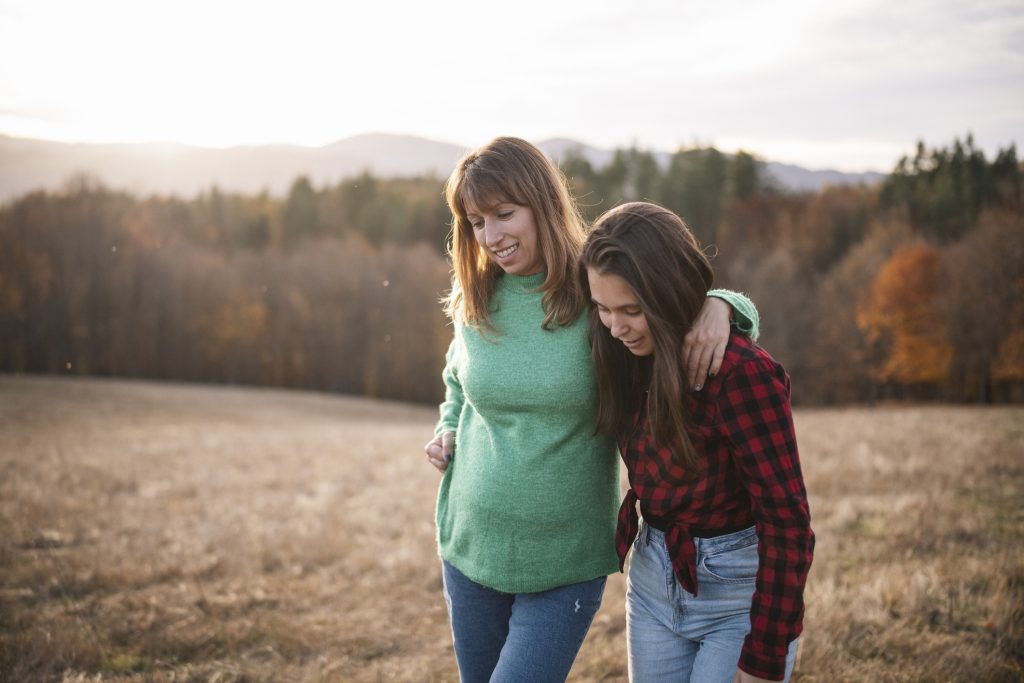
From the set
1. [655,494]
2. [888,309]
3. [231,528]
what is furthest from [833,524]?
[888,309]

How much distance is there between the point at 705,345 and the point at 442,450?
3.87ft

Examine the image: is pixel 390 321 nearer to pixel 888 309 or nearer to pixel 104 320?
pixel 104 320

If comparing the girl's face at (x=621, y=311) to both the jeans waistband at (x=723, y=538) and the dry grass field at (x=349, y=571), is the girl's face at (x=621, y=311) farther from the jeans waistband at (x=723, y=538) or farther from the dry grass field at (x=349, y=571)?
the dry grass field at (x=349, y=571)

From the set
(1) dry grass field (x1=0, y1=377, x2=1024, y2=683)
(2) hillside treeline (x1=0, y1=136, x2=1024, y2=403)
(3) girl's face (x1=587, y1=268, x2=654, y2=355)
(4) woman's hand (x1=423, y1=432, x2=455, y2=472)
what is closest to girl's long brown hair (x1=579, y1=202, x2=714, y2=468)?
(3) girl's face (x1=587, y1=268, x2=654, y2=355)

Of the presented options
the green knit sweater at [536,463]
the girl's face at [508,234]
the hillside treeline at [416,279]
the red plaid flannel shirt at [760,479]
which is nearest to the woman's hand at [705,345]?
the red plaid flannel shirt at [760,479]

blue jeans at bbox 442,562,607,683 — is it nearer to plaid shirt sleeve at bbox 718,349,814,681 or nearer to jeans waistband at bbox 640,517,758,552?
jeans waistband at bbox 640,517,758,552

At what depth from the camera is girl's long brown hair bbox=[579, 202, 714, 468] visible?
194 cm

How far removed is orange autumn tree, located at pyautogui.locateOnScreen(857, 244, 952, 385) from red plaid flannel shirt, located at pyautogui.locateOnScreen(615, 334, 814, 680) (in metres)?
34.5

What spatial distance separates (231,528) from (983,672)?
6.41m

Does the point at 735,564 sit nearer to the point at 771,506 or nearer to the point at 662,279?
the point at 771,506

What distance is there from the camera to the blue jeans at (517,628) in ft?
7.23

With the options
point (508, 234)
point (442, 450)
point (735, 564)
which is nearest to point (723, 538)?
point (735, 564)

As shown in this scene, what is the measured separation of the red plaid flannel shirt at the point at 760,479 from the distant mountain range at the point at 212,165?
1228 mm

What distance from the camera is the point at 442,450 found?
263cm
